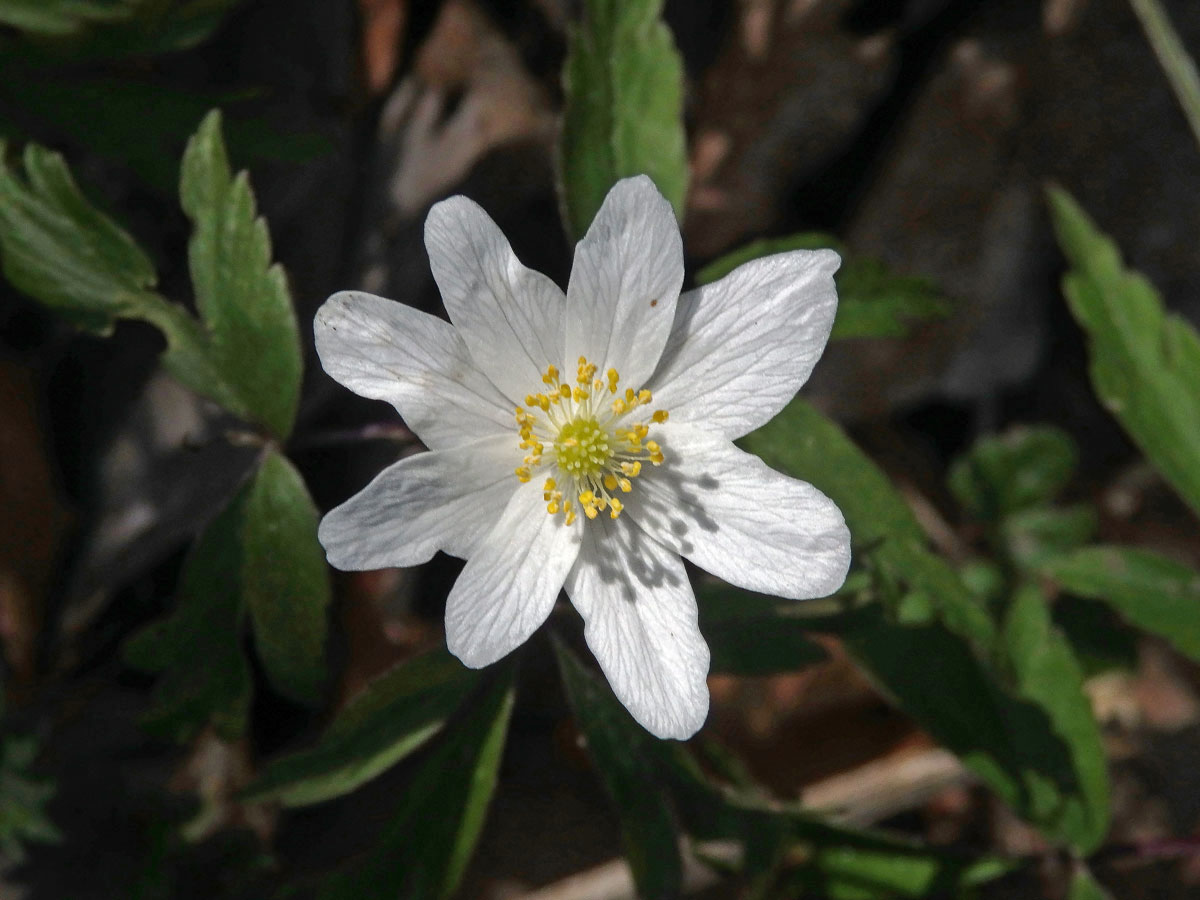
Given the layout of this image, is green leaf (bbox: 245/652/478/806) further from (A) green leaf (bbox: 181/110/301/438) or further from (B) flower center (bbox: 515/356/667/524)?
(A) green leaf (bbox: 181/110/301/438)

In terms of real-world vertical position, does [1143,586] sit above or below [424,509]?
below

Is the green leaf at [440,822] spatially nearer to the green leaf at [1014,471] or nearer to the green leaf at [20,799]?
the green leaf at [20,799]

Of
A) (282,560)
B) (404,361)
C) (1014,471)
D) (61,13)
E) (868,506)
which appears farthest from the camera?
(1014,471)

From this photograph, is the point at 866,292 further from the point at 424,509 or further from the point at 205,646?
the point at 205,646

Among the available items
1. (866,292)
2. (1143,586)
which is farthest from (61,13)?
(1143,586)

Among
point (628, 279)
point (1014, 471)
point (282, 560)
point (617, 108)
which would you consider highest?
point (617, 108)

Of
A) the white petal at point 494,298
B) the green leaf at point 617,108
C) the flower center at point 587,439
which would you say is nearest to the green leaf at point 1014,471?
the green leaf at point 617,108

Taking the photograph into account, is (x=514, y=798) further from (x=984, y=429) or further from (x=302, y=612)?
(x=984, y=429)
